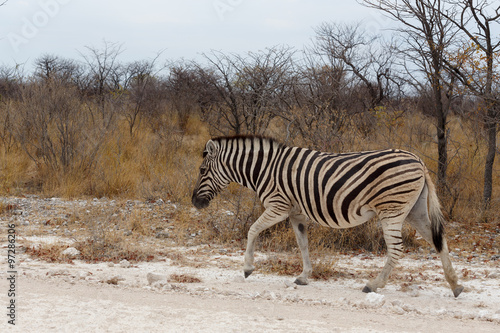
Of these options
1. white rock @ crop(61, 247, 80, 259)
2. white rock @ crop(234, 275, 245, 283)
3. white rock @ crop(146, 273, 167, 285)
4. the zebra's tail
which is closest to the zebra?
the zebra's tail

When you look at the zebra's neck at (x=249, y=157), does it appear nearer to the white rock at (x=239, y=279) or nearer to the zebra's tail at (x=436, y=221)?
the white rock at (x=239, y=279)

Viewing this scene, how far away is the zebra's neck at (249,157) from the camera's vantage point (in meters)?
5.73

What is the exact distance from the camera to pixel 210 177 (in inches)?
236

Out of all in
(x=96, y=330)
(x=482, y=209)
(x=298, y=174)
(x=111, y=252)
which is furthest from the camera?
(x=482, y=209)

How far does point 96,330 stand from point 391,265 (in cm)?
288

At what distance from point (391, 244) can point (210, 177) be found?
2.12 meters

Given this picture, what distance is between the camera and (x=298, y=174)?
5.50 m

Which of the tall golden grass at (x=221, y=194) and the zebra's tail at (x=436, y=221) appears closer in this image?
the zebra's tail at (x=436, y=221)

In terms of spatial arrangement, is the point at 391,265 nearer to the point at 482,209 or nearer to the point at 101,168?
the point at 482,209

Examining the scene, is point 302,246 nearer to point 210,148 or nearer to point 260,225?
point 260,225

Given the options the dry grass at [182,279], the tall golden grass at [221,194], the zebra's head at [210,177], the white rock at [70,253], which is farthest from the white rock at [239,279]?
the white rock at [70,253]

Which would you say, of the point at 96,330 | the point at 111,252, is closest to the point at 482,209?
the point at 111,252

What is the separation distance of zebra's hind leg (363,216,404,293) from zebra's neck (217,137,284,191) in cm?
137

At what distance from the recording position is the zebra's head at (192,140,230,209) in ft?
19.5
